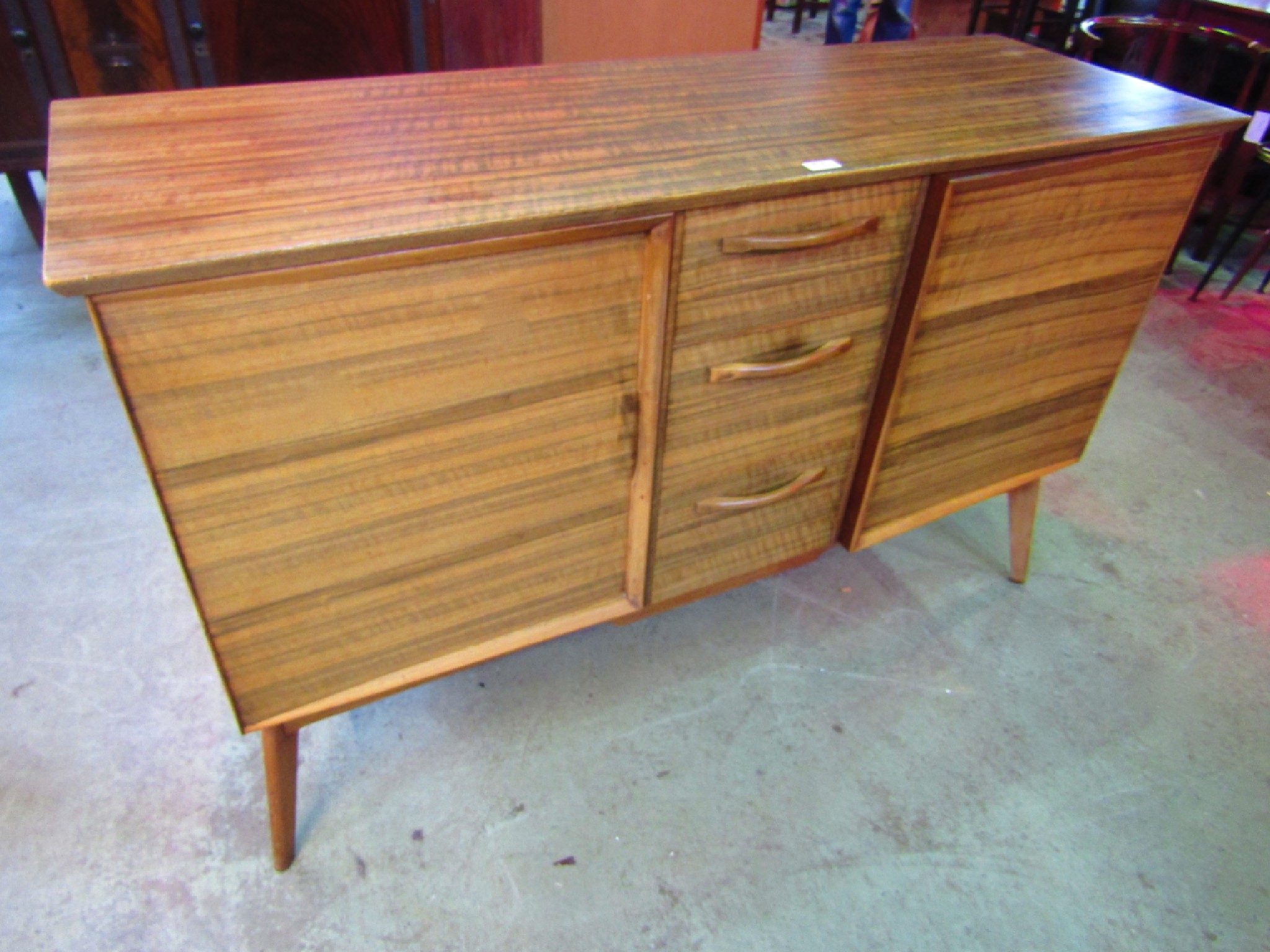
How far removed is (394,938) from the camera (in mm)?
1044

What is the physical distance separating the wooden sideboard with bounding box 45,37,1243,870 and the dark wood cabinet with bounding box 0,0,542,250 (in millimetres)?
1009

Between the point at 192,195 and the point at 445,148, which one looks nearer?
the point at 192,195

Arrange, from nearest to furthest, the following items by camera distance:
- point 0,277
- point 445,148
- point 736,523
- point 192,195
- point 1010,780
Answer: point 192,195 < point 445,148 < point 736,523 < point 1010,780 < point 0,277

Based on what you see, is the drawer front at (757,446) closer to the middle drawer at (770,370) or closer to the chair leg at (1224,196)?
the middle drawer at (770,370)

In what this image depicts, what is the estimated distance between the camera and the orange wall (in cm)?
212

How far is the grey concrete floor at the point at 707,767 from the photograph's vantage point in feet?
3.54

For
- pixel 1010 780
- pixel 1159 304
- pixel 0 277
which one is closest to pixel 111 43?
pixel 0 277

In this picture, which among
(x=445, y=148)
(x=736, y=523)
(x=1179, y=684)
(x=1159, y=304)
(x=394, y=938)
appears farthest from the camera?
(x=1159, y=304)

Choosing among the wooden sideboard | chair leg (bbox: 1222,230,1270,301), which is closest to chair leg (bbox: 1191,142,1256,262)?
chair leg (bbox: 1222,230,1270,301)

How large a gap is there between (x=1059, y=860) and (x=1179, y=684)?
0.43 metres

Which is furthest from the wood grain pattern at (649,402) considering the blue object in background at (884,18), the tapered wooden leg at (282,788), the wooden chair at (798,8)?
the wooden chair at (798,8)

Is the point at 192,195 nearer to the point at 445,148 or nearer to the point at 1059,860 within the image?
the point at 445,148

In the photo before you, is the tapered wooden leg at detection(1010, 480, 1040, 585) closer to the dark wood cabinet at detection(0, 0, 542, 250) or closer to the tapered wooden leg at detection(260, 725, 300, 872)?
the tapered wooden leg at detection(260, 725, 300, 872)

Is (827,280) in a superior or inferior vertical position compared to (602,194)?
inferior
